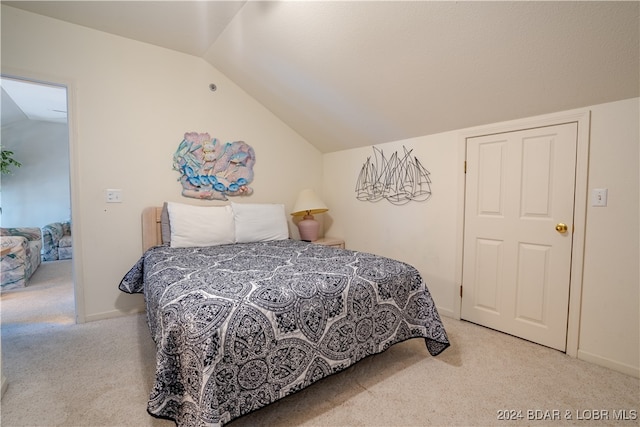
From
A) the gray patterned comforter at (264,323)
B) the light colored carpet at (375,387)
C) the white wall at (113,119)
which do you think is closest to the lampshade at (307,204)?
the white wall at (113,119)

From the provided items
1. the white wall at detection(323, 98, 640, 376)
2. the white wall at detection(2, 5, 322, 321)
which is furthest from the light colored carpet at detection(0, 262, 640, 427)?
the white wall at detection(2, 5, 322, 321)

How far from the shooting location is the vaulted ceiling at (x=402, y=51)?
1.55 metres

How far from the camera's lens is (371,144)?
10.4 ft

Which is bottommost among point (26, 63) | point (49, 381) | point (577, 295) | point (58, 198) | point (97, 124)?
point (49, 381)

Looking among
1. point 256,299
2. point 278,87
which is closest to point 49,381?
point 256,299

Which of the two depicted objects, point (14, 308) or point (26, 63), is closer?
point (26, 63)

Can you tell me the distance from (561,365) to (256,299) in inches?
76.7

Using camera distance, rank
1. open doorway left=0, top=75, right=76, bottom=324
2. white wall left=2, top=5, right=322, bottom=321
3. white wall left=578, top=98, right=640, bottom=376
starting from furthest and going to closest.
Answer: open doorway left=0, top=75, right=76, bottom=324 → white wall left=2, top=5, right=322, bottom=321 → white wall left=578, top=98, right=640, bottom=376

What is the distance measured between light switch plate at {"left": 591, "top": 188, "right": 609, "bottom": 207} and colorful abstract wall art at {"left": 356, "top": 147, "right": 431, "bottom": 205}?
1113mm

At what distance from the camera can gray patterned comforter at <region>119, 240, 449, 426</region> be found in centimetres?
115

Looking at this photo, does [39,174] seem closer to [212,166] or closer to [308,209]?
[212,166]

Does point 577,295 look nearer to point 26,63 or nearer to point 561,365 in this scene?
point 561,365

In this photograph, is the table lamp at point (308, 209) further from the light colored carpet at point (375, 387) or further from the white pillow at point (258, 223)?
the light colored carpet at point (375, 387)

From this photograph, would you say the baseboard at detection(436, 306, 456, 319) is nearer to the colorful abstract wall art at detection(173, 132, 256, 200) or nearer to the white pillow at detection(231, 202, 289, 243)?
the white pillow at detection(231, 202, 289, 243)
